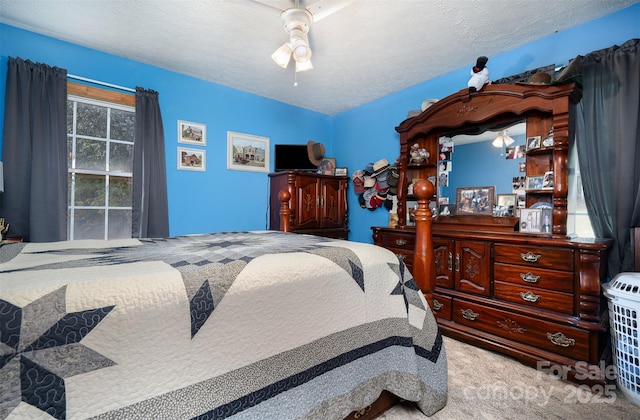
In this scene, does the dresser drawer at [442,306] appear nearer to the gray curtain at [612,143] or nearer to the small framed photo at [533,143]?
the gray curtain at [612,143]

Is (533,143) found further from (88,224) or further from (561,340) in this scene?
(88,224)

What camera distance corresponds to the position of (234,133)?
360 cm

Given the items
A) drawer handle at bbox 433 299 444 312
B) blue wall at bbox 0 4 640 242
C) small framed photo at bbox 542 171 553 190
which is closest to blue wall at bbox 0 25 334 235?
blue wall at bbox 0 4 640 242

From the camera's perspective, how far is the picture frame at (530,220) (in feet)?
7.16

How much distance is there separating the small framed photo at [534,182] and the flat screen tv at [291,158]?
258cm

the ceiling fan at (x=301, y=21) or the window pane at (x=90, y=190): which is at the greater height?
the ceiling fan at (x=301, y=21)

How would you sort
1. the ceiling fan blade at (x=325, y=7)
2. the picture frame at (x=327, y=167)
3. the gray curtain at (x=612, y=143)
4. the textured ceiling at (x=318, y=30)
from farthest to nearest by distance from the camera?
the picture frame at (x=327, y=167) → the textured ceiling at (x=318, y=30) → the ceiling fan blade at (x=325, y=7) → the gray curtain at (x=612, y=143)

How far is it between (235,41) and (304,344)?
261 centimetres

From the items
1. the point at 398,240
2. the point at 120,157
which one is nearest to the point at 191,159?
the point at 120,157

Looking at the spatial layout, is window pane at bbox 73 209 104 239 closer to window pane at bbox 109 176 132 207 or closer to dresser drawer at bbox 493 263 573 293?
window pane at bbox 109 176 132 207

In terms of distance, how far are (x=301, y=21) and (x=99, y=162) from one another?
248 cm

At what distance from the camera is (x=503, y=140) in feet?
8.04

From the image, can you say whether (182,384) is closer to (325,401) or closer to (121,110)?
(325,401)

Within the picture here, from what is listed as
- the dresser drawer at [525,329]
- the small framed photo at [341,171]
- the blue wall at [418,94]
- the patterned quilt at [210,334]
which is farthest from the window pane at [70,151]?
the dresser drawer at [525,329]
